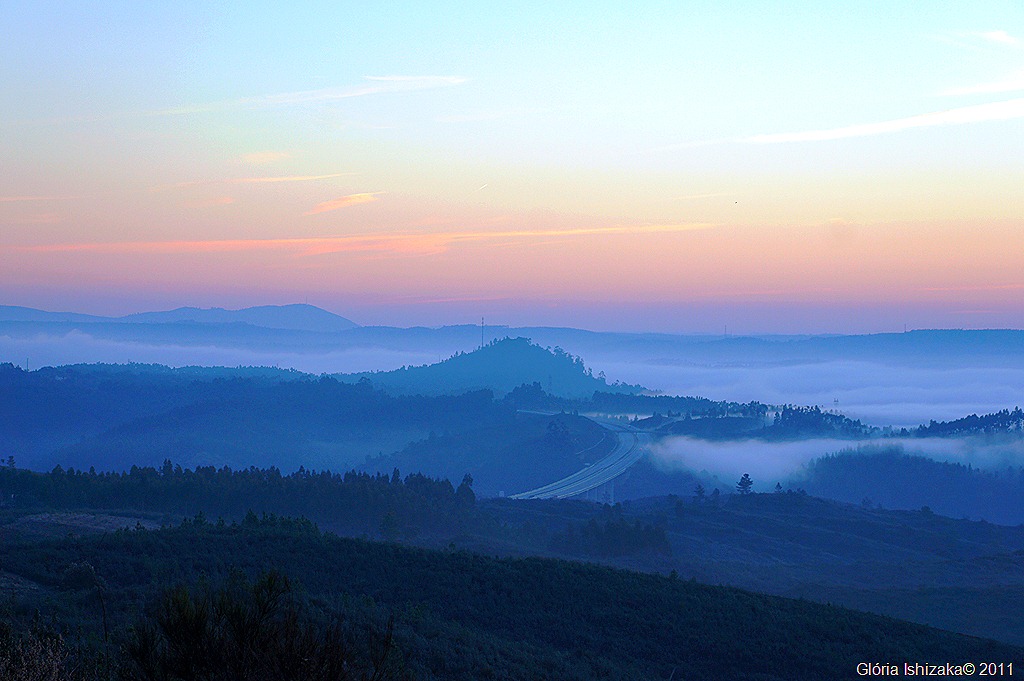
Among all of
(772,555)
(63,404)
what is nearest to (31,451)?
(63,404)

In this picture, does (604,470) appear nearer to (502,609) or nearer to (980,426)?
(980,426)

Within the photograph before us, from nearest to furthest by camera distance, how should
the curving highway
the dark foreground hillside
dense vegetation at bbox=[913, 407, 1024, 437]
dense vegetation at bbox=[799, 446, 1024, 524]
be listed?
the dark foreground hillside < the curving highway < dense vegetation at bbox=[799, 446, 1024, 524] < dense vegetation at bbox=[913, 407, 1024, 437]

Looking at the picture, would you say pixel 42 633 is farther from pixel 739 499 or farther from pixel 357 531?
pixel 739 499

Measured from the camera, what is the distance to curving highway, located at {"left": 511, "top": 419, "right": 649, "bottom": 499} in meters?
114

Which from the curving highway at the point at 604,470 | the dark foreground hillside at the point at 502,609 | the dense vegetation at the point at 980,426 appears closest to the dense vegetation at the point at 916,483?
the dense vegetation at the point at 980,426

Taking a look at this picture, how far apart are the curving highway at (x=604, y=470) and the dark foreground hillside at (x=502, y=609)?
72.5m

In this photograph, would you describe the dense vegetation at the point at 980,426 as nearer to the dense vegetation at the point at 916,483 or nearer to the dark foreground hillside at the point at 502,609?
the dense vegetation at the point at 916,483

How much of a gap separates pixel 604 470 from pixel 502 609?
3964 inches

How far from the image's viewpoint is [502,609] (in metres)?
29.7

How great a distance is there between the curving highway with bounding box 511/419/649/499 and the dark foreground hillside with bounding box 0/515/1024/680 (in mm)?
72497

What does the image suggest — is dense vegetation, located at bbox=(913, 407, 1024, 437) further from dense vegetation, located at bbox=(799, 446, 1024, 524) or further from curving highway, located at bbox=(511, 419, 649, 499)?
curving highway, located at bbox=(511, 419, 649, 499)

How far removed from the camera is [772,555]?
74.8 meters

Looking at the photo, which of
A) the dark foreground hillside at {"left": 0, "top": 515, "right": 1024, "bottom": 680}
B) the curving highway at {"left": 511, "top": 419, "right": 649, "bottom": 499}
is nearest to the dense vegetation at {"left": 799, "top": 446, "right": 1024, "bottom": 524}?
the curving highway at {"left": 511, "top": 419, "right": 649, "bottom": 499}

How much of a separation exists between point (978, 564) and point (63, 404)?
18305 cm
